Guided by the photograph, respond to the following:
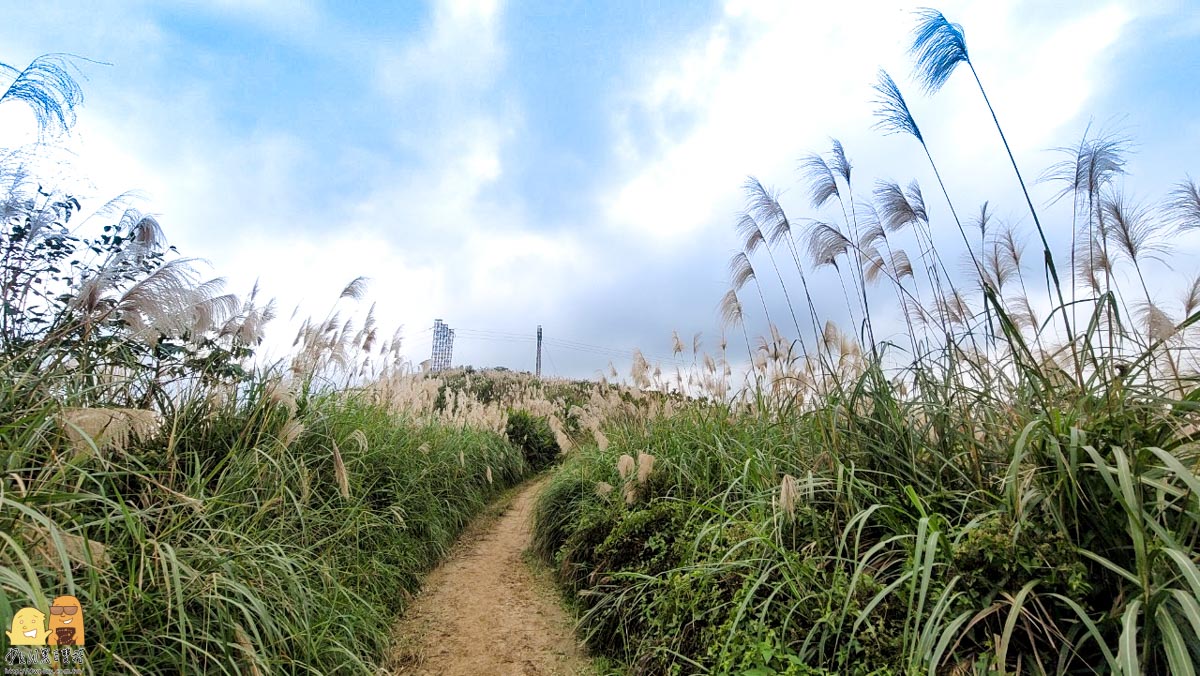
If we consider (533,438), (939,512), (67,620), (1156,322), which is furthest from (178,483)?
(533,438)

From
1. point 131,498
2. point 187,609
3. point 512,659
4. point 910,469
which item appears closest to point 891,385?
point 910,469

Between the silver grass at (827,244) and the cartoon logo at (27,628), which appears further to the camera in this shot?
the silver grass at (827,244)

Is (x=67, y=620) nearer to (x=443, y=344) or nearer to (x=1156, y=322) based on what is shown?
(x=1156, y=322)

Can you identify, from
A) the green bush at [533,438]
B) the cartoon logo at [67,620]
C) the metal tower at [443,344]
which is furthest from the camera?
the metal tower at [443,344]

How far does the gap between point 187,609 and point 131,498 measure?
88 centimetres

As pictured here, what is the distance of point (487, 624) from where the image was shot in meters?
4.03

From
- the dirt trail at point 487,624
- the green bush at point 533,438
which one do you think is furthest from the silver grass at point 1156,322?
the green bush at point 533,438

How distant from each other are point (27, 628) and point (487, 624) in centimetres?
295

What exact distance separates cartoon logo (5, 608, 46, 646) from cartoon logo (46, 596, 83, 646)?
0.42ft

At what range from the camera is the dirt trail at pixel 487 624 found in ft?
11.3

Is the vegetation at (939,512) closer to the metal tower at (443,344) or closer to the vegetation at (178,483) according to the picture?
the vegetation at (178,483)

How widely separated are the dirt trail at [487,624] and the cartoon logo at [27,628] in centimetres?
215

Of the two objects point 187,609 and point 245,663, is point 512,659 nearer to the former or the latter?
point 245,663

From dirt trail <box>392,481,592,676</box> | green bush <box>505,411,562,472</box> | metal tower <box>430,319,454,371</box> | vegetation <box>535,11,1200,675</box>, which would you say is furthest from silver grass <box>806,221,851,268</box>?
metal tower <box>430,319,454,371</box>
